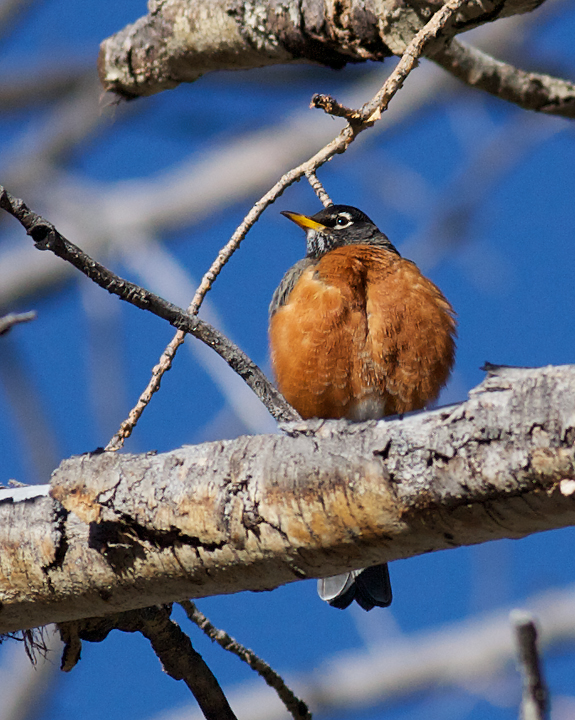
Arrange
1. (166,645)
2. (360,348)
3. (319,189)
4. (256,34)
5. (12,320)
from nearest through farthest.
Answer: (12,320) → (166,645) → (319,189) → (256,34) → (360,348)

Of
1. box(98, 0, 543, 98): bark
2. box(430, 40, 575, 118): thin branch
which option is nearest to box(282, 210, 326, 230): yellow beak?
box(98, 0, 543, 98): bark

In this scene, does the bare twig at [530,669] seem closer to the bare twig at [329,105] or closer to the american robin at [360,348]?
the bare twig at [329,105]

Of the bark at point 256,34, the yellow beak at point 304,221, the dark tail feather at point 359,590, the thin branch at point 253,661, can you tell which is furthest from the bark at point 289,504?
the yellow beak at point 304,221

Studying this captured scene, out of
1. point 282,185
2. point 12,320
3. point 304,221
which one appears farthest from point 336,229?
point 12,320

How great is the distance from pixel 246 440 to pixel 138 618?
71cm

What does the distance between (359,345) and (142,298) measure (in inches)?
80.1

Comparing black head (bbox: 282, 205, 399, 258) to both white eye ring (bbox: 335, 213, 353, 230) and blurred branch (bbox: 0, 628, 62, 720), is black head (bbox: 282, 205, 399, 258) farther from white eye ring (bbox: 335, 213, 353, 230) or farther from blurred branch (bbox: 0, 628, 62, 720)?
blurred branch (bbox: 0, 628, 62, 720)

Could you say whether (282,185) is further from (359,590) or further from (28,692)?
(28,692)

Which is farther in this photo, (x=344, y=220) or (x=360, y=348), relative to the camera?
(x=344, y=220)

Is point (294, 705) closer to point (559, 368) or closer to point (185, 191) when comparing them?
point (559, 368)

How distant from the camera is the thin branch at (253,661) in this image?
2572mm

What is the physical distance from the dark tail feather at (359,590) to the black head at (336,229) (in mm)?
1959

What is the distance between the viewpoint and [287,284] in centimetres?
448

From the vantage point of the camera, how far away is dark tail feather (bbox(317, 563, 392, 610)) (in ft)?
13.0
